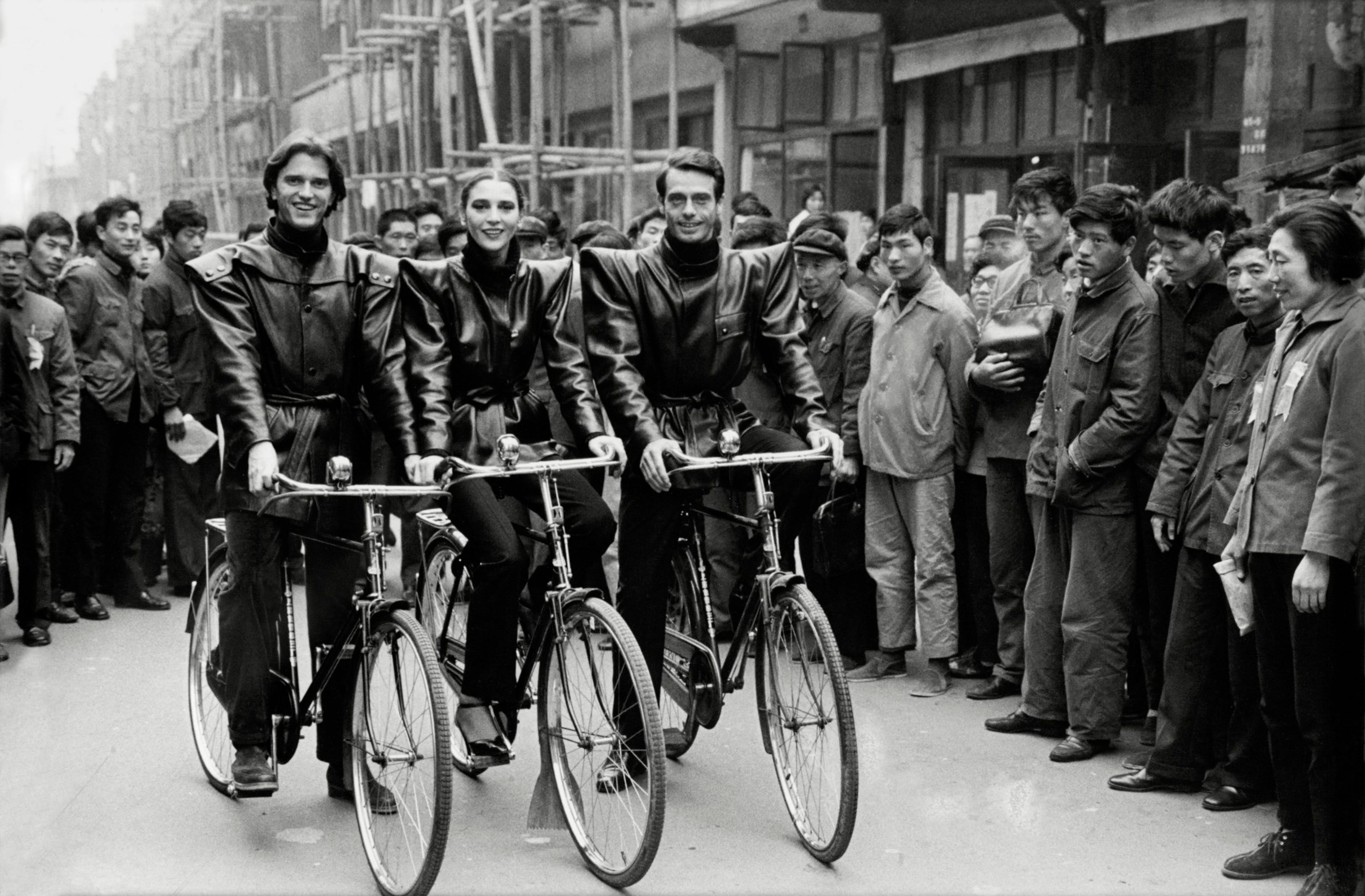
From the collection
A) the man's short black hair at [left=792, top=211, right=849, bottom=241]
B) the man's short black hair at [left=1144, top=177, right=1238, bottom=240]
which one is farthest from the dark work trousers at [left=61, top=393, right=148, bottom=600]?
the man's short black hair at [left=1144, top=177, right=1238, bottom=240]

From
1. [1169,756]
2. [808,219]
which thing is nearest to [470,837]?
[1169,756]

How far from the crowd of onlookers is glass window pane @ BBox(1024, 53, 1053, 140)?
167 inches

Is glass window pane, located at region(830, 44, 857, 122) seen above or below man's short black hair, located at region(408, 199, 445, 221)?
above

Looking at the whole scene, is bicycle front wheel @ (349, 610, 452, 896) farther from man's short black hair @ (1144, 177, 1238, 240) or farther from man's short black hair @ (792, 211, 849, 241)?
man's short black hair @ (792, 211, 849, 241)

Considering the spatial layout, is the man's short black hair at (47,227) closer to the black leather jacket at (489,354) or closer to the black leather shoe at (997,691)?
the black leather jacket at (489,354)

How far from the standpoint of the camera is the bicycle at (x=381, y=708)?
4527 millimetres

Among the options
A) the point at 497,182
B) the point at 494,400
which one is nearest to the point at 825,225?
the point at 497,182

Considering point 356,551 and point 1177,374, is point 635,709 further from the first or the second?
point 1177,374

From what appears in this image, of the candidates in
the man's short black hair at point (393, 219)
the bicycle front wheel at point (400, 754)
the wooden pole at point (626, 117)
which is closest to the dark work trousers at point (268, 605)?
the bicycle front wheel at point (400, 754)

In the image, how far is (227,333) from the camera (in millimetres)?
5113

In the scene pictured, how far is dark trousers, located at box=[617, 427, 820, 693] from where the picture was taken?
17.8 ft

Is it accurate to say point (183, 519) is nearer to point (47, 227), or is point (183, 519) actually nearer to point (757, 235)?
point (47, 227)

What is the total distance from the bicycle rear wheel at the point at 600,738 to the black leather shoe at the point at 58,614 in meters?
4.24

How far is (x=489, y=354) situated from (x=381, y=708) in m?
1.27
